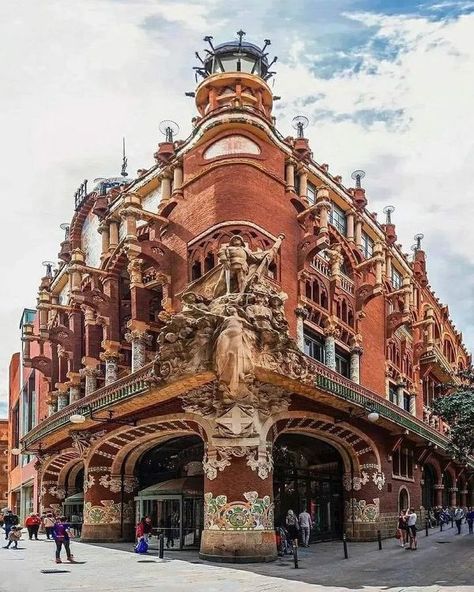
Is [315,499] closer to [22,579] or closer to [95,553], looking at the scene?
[95,553]

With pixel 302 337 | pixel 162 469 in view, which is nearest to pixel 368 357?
pixel 302 337

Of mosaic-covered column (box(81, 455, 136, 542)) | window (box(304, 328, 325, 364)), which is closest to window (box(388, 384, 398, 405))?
window (box(304, 328, 325, 364))

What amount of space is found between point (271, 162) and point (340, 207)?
840 centimetres

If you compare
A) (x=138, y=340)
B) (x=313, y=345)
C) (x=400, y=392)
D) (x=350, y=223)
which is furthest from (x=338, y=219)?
(x=138, y=340)

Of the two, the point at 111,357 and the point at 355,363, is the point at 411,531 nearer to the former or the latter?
the point at 355,363

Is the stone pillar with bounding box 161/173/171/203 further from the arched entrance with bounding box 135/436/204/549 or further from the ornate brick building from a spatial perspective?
the arched entrance with bounding box 135/436/204/549

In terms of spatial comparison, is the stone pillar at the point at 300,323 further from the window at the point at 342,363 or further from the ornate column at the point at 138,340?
the ornate column at the point at 138,340

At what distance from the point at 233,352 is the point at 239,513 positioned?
5.34 m

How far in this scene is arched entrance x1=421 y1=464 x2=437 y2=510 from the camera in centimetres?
4602

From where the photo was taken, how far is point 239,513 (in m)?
24.3

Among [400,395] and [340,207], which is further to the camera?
[400,395]

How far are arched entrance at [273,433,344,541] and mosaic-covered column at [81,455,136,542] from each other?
25.3 ft

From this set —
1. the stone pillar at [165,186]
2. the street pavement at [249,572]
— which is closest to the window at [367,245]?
the stone pillar at [165,186]

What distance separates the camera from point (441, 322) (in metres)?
60.1
